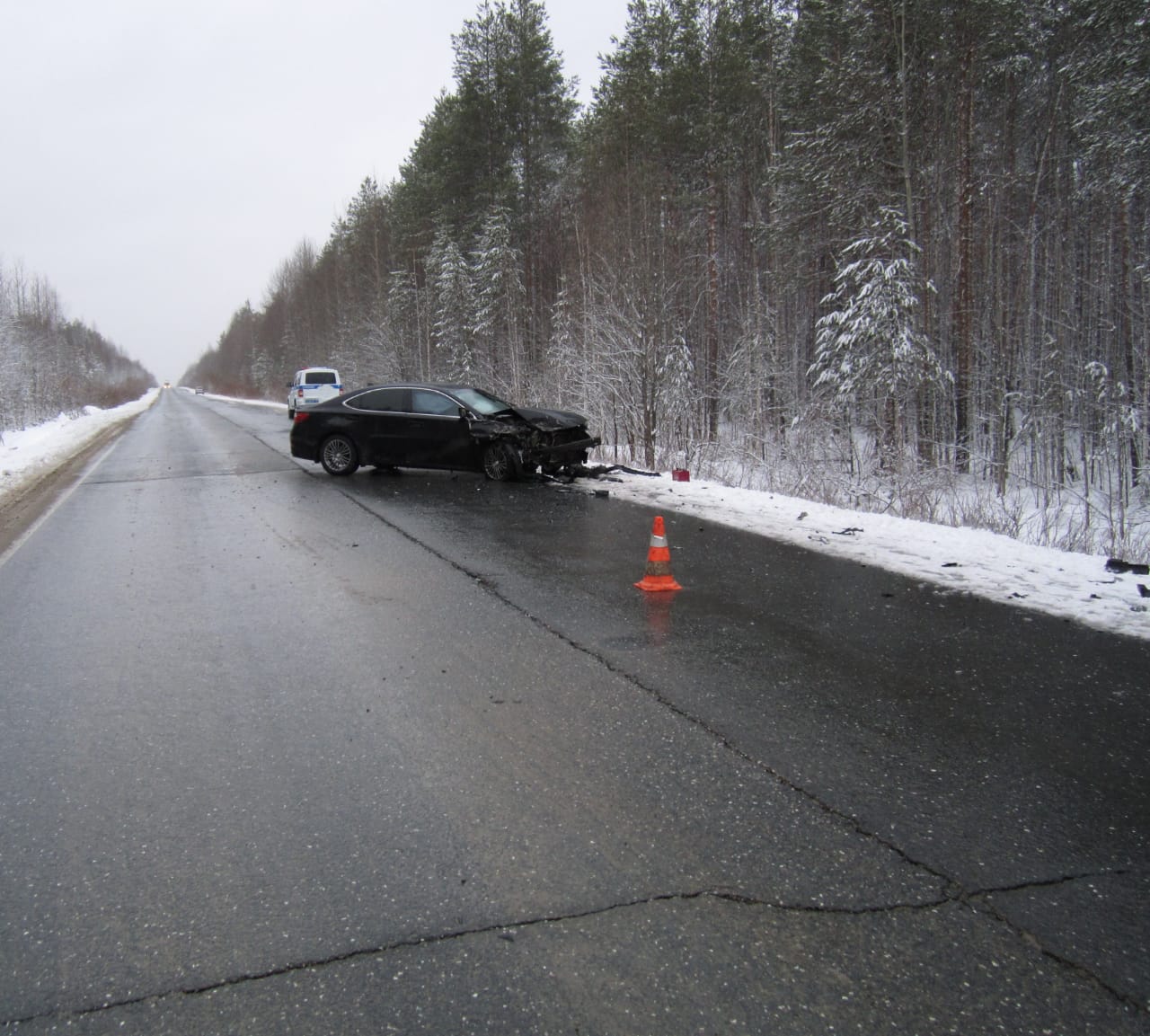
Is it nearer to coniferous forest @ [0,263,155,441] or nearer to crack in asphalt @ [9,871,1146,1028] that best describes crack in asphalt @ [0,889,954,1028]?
crack in asphalt @ [9,871,1146,1028]

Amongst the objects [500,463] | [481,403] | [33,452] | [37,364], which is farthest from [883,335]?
[37,364]

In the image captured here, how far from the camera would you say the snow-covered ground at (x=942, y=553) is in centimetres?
584

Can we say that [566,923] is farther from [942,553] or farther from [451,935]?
[942,553]

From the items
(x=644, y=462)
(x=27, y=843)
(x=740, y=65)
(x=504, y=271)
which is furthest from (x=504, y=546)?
(x=504, y=271)

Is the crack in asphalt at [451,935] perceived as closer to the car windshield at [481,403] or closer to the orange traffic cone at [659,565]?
the orange traffic cone at [659,565]

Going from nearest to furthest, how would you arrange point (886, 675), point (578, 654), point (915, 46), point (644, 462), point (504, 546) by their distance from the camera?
1. point (886, 675)
2. point (578, 654)
3. point (504, 546)
4. point (644, 462)
5. point (915, 46)

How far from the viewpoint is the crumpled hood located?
12.6 m

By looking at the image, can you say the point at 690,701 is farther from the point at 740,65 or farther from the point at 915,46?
the point at 740,65

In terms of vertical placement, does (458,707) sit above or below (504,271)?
below

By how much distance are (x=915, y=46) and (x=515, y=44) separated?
63.2 ft

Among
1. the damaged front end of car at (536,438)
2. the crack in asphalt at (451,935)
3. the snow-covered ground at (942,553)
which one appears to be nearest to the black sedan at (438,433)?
the damaged front end of car at (536,438)

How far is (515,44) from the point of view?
32094 millimetres

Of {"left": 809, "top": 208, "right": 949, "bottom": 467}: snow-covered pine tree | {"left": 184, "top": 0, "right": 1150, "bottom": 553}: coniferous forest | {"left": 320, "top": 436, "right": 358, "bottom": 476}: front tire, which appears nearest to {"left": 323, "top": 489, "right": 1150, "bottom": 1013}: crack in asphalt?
{"left": 184, "top": 0, "right": 1150, "bottom": 553}: coniferous forest

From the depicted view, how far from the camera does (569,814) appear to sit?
296 cm
